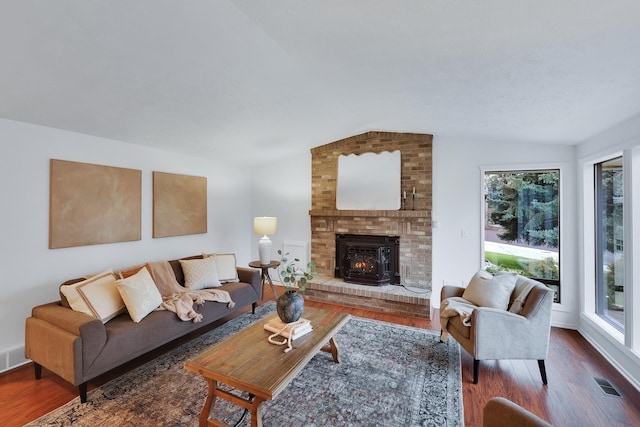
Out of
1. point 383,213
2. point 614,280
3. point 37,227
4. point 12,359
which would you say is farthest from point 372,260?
point 12,359

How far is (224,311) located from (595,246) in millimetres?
4338

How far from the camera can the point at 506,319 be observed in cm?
241

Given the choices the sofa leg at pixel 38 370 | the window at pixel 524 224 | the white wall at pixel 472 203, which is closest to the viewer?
the sofa leg at pixel 38 370

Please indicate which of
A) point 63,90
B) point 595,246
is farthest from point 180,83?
point 595,246

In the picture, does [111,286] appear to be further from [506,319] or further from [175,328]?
[506,319]

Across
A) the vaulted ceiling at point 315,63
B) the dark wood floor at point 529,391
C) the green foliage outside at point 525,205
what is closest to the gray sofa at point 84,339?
the dark wood floor at point 529,391

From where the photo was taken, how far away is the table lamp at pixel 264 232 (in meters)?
4.28

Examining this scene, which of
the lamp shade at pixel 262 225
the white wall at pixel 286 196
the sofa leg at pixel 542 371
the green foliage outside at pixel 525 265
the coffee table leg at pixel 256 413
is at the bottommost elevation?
the sofa leg at pixel 542 371

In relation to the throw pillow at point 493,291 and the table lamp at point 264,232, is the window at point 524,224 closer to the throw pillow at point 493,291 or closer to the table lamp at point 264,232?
the throw pillow at point 493,291

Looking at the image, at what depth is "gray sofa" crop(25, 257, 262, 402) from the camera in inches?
81.7

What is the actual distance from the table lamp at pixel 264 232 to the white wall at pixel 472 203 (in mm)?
2452

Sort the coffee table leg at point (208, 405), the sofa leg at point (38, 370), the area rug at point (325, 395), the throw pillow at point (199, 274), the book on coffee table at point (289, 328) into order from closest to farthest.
A: the coffee table leg at point (208, 405)
the area rug at point (325, 395)
the book on coffee table at point (289, 328)
the sofa leg at point (38, 370)
the throw pillow at point (199, 274)

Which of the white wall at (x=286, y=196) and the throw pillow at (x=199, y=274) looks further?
the white wall at (x=286, y=196)

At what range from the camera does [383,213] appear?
445cm
